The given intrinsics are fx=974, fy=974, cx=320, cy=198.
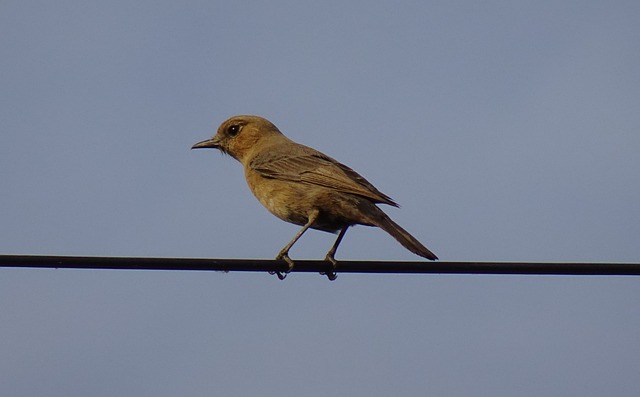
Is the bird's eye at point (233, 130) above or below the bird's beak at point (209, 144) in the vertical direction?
above

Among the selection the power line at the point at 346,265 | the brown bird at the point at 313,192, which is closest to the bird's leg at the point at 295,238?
the brown bird at the point at 313,192

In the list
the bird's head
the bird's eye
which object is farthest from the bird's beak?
the bird's eye

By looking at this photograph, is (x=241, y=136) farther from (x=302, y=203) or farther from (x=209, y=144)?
(x=302, y=203)

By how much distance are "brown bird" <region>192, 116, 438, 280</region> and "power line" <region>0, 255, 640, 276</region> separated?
123cm

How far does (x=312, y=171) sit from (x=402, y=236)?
196 centimetres

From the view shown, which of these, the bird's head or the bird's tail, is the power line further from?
the bird's head

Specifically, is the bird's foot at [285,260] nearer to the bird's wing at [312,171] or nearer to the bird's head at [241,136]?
the bird's wing at [312,171]

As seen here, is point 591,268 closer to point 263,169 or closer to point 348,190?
point 348,190

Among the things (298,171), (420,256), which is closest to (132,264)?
(420,256)

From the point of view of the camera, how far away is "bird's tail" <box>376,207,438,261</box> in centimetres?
726

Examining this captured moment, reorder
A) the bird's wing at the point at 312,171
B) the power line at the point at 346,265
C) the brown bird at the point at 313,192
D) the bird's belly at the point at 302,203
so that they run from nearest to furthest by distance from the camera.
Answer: the power line at the point at 346,265, the brown bird at the point at 313,192, the bird's wing at the point at 312,171, the bird's belly at the point at 302,203

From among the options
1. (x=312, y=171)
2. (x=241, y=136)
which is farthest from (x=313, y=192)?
(x=241, y=136)

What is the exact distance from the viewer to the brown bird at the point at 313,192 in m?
8.52

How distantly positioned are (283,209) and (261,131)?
2270 millimetres
